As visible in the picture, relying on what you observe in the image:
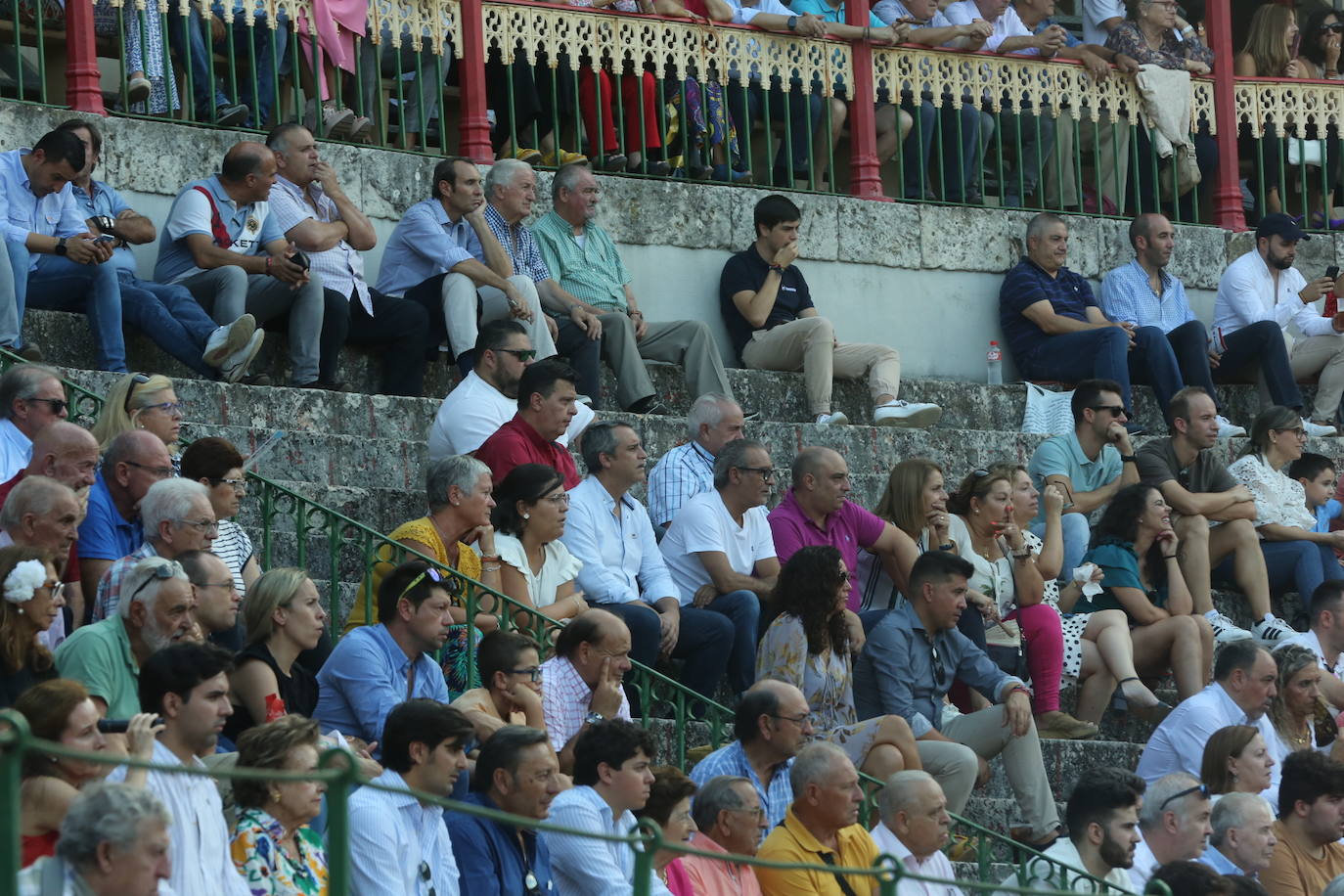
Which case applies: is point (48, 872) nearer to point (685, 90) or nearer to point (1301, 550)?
point (1301, 550)

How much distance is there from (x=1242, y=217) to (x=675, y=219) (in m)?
4.45

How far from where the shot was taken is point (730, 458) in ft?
37.0

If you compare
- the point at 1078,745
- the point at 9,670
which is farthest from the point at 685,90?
the point at 9,670

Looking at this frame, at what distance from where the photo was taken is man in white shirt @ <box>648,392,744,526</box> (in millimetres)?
11570

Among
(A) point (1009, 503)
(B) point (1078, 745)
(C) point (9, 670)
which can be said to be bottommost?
(B) point (1078, 745)

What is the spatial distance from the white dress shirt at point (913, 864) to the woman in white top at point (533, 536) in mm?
1797

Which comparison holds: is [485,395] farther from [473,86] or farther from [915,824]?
[473,86]

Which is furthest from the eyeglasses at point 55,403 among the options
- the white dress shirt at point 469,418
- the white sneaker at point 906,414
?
the white sneaker at point 906,414

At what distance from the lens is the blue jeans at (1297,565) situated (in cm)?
1341

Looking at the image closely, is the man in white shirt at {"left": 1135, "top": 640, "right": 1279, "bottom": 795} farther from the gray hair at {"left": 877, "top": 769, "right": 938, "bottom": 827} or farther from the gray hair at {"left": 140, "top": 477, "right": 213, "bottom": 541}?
the gray hair at {"left": 140, "top": 477, "right": 213, "bottom": 541}

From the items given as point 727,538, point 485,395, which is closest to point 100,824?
point 727,538

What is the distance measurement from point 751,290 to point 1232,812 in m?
5.27

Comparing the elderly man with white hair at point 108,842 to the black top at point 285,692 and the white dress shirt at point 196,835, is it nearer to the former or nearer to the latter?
the white dress shirt at point 196,835

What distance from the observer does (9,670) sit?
7660 mm
